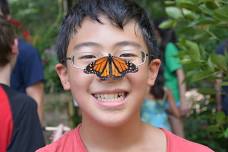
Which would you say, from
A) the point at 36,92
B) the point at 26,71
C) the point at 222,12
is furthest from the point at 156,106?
the point at 222,12

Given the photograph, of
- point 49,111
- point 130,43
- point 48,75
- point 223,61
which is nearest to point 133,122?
point 130,43

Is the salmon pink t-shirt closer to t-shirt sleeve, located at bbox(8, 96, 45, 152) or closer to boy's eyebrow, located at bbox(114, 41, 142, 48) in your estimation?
boy's eyebrow, located at bbox(114, 41, 142, 48)

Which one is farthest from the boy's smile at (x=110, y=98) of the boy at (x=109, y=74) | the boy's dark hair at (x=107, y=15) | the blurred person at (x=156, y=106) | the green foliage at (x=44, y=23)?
the green foliage at (x=44, y=23)

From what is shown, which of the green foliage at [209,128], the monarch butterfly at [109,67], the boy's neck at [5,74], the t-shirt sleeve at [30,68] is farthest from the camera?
the t-shirt sleeve at [30,68]

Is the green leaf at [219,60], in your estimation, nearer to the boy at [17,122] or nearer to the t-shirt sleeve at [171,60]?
the boy at [17,122]

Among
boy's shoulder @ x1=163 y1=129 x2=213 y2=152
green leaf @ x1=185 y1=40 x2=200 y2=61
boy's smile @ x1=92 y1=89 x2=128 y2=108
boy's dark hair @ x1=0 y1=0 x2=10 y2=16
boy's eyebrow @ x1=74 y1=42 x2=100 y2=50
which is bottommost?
boy's shoulder @ x1=163 y1=129 x2=213 y2=152

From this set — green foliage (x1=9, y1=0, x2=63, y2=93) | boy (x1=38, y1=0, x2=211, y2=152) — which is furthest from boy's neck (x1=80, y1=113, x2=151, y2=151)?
green foliage (x1=9, y1=0, x2=63, y2=93)
